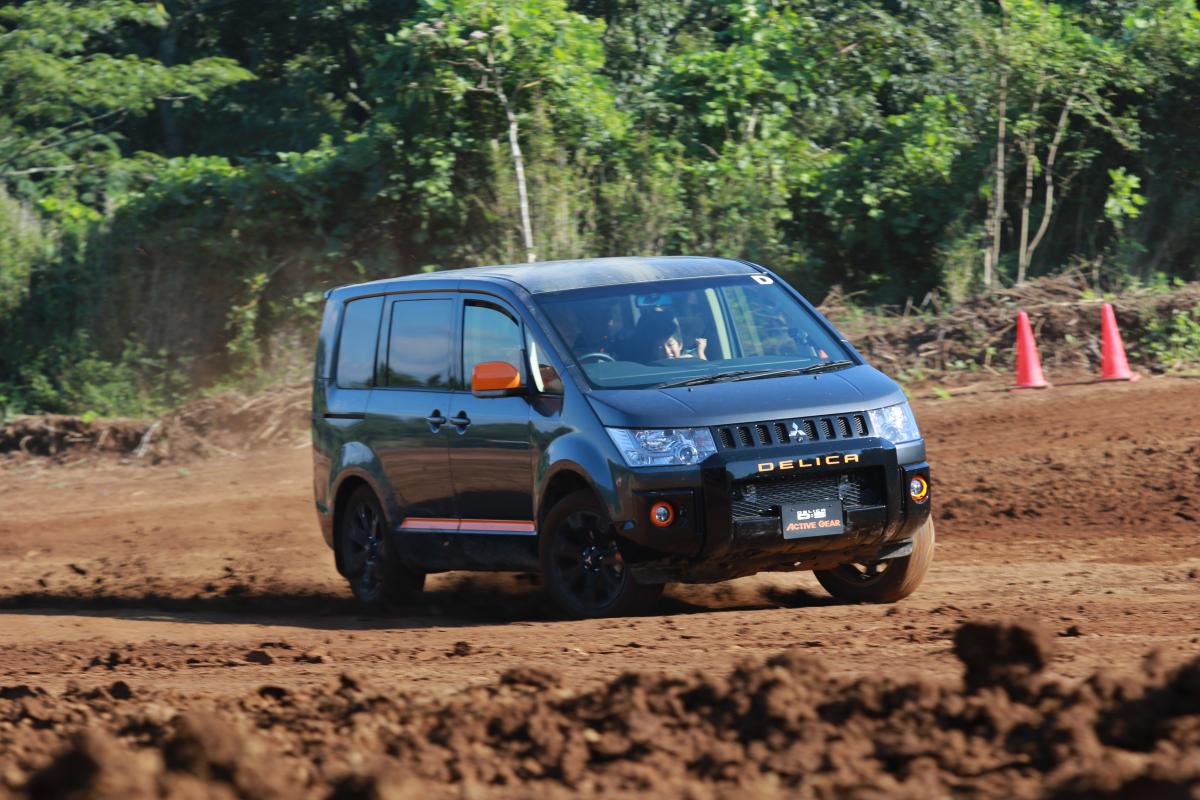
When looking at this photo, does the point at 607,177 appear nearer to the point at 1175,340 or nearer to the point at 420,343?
the point at 1175,340

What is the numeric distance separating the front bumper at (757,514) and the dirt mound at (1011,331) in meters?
9.33

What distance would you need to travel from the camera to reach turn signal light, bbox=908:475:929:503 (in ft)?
27.2

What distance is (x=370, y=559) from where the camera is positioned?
10.3m

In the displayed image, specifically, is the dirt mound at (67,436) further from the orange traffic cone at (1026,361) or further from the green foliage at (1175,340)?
the green foliage at (1175,340)

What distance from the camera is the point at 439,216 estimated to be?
20.6m

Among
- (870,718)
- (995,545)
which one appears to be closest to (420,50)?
(995,545)

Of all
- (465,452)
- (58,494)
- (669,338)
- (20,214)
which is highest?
(20,214)

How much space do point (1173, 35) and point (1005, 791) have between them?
1789 cm

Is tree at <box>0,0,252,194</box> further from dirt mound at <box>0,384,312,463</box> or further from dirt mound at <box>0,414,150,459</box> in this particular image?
dirt mound at <box>0,384,312,463</box>

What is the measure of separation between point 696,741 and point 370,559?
5.72 m

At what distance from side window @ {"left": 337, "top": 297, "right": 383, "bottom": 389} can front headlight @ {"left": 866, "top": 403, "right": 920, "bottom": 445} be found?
3.37 metres

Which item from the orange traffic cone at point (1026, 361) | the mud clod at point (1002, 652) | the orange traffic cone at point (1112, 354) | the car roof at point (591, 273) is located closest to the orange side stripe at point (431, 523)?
the car roof at point (591, 273)

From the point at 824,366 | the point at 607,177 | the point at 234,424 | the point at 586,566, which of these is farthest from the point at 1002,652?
the point at 607,177

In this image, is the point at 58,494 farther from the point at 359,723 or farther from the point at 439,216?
the point at 359,723
